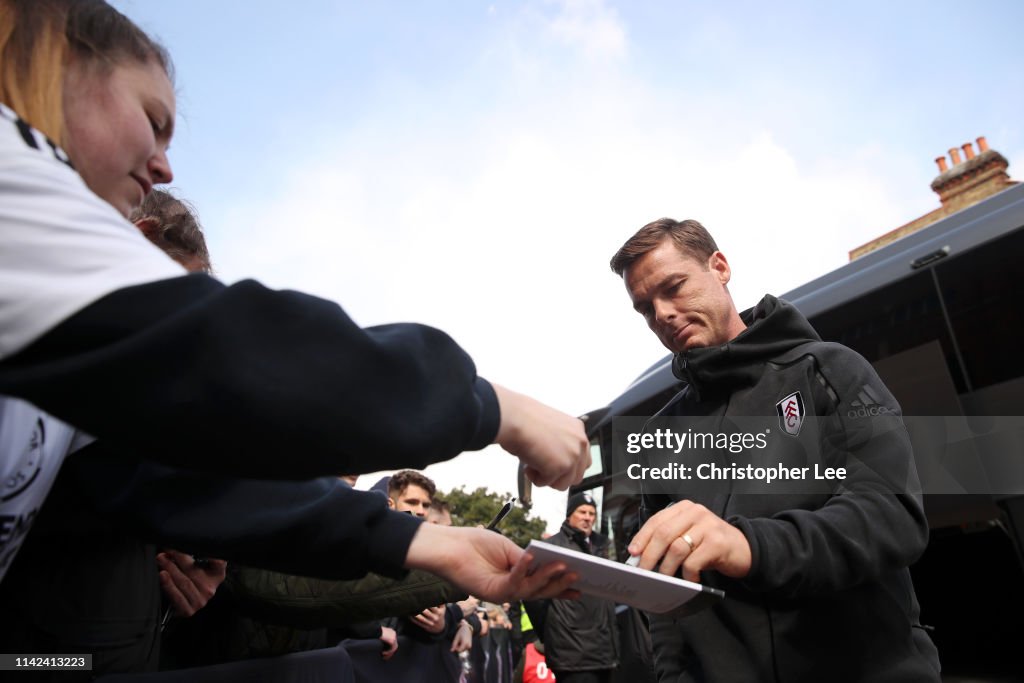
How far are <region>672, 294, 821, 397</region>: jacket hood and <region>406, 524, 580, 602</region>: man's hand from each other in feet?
3.87

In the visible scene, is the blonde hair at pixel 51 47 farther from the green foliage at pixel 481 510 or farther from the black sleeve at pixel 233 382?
the green foliage at pixel 481 510

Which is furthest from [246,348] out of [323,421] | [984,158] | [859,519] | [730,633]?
[984,158]

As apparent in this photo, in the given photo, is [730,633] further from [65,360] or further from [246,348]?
[65,360]

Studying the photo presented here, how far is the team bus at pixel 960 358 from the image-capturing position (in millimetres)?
4520

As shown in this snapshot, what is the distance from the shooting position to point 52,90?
3.78ft

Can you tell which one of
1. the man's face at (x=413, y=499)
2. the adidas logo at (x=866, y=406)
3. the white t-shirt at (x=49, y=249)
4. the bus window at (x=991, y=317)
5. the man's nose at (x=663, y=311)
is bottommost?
the white t-shirt at (x=49, y=249)

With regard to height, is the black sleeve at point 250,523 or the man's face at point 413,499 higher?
the man's face at point 413,499

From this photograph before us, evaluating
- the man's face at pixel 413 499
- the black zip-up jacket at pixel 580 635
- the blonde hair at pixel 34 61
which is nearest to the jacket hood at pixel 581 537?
the black zip-up jacket at pixel 580 635

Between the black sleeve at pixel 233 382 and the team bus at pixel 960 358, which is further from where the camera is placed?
the team bus at pixel 960 358

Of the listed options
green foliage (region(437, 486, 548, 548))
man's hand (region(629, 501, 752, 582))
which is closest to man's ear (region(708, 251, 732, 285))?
man's hand (region(629, 501, 752, 582))

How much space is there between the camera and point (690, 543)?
152 centimetres

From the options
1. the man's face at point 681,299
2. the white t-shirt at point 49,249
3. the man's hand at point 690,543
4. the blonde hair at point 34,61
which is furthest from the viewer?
the man's face at point 681,299

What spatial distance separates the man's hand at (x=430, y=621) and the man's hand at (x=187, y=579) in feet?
7.54

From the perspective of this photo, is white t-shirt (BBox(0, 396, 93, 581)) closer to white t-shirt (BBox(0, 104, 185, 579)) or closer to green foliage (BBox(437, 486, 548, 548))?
white t-shirt (BBox(0, 104, 185, 579))
